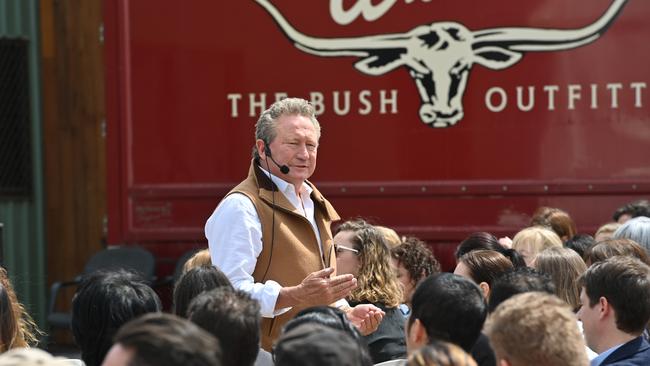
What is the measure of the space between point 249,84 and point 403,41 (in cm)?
101

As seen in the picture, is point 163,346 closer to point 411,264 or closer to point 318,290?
point 318,290

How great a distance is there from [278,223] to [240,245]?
0.18 metres

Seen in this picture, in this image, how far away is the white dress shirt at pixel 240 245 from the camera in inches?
138

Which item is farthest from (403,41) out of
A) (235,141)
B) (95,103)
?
(95,103)

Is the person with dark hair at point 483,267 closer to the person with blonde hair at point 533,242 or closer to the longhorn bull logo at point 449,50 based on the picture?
the person with blonde hair at point 533,242

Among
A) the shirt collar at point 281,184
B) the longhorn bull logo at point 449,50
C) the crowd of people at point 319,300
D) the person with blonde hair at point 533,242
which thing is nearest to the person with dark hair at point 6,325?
the crowd of people at point 319,300

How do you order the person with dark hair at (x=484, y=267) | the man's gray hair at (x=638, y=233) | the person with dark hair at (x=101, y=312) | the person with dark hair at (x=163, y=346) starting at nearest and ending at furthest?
1. the person with dark hair at (x=163, y=346)
2. the person with dark hair at (x=101, y=312)
3. the person with dark hair at (x=484, y=267)
4. the man's gray hair at (x=638, y=233)

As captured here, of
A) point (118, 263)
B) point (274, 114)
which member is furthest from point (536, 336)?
point (118, 263)

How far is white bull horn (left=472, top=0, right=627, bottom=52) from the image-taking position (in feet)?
20.5

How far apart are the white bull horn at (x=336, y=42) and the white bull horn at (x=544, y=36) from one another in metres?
0.50

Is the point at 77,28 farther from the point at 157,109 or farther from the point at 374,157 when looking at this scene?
the point at 374,157

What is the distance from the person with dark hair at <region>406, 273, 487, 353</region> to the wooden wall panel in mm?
5812

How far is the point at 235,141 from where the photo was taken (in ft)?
22.0

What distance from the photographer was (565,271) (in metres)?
4.18
